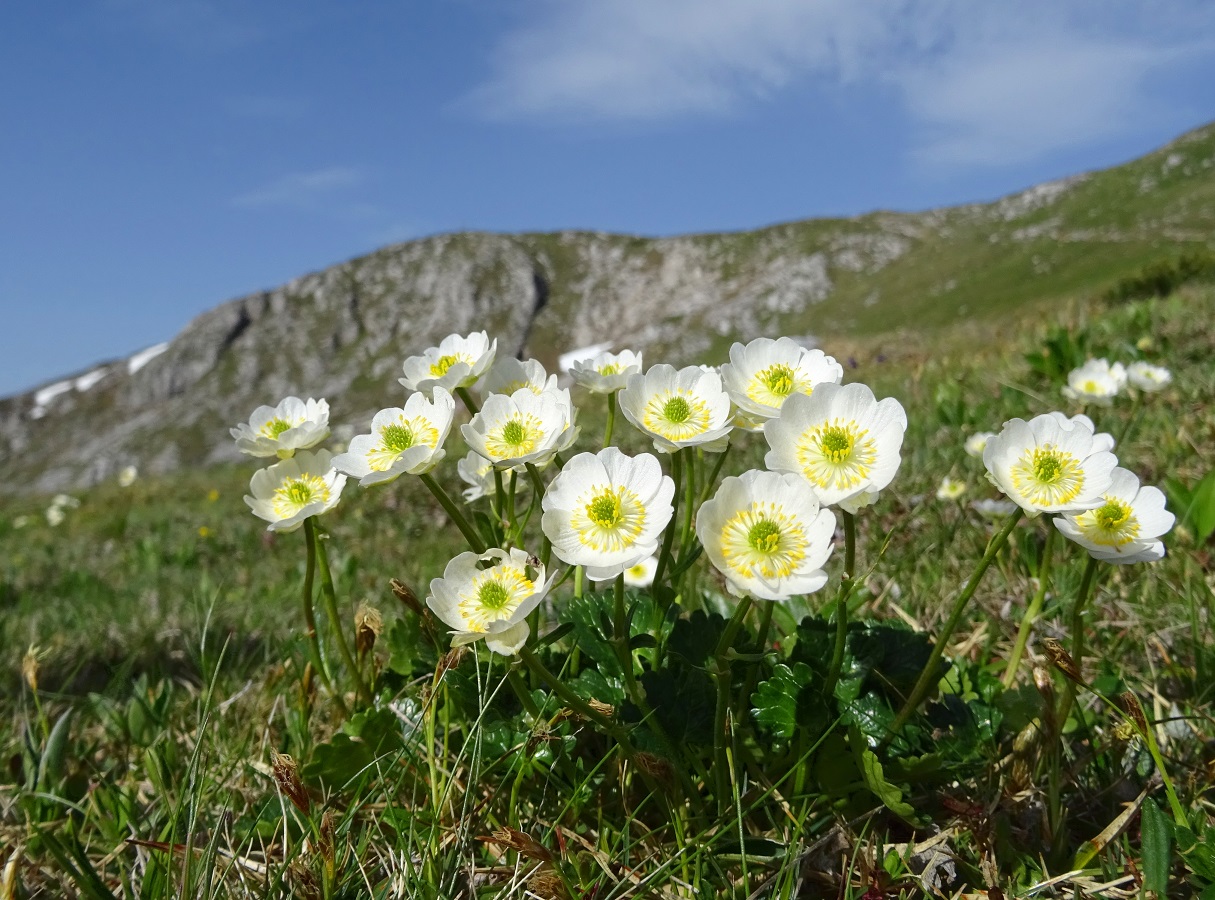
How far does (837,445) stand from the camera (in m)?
1.16

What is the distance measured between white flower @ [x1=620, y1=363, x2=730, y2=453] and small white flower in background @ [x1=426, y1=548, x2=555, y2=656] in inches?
11.1

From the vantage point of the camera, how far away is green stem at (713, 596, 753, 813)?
1.15 meters

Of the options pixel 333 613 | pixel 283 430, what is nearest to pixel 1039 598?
pixel 333 613

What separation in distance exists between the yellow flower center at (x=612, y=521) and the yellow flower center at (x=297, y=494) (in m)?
0.58

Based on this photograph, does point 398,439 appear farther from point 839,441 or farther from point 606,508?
point 839,441

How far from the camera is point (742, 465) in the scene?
476 centimetres

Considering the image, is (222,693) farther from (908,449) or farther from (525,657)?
(908,449)

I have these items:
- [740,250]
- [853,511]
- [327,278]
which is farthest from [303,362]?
[853,511]

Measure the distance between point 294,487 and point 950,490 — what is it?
2.66 metres

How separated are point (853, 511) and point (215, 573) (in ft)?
17.4

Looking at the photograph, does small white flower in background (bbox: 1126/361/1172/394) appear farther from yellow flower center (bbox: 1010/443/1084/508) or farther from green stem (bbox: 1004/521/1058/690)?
yellow flower center (bbox: 1010/443/1084/508)

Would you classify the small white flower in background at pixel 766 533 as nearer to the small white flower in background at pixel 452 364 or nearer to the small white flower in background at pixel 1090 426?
the small white flower in background at pixel 1090 426

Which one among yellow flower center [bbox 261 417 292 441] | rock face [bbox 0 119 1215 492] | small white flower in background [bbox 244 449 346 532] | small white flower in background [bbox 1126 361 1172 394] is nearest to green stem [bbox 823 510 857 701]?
small white flower in background [bbox 244 449 346 532]

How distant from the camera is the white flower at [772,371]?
1.34 m
